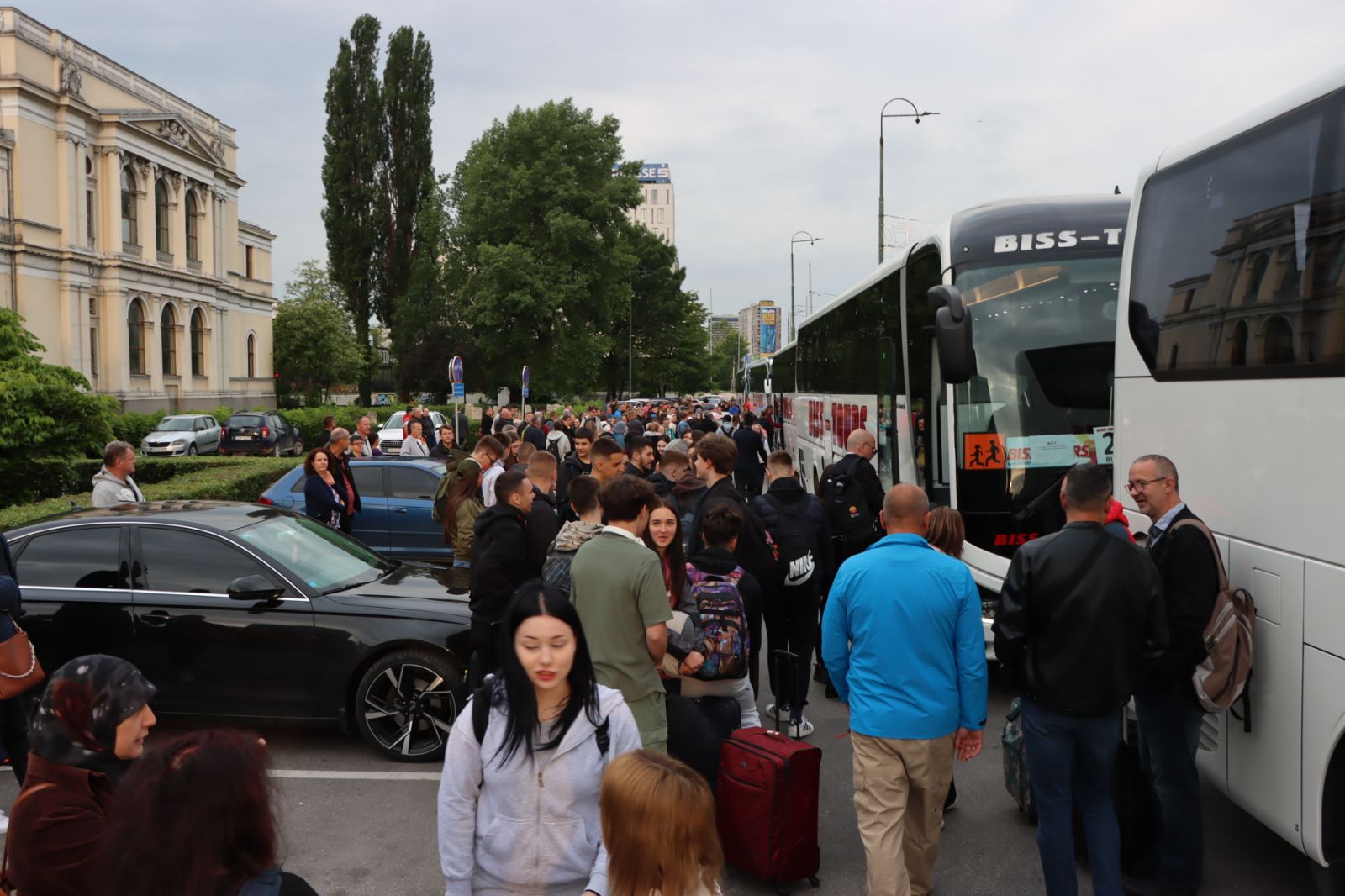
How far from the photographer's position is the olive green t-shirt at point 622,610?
4223mm

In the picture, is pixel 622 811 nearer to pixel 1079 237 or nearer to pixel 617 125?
pixel 1079 237

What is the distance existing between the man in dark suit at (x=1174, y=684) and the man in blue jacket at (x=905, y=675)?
82 cm

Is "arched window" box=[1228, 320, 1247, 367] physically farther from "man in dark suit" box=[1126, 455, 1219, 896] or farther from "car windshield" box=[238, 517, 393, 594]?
"car windshield" box=[238, 517, 393, 594]

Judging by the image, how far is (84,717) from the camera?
2.68 m

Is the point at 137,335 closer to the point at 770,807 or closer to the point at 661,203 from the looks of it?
the point at 770,807

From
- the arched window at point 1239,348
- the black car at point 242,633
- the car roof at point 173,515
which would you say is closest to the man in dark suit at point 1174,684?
the arched window at point 1239,348

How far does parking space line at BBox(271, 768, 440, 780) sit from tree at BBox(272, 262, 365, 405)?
58.3 m

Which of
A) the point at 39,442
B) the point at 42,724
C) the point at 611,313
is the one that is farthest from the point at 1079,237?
the point at 611,313

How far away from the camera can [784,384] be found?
97.7 ft

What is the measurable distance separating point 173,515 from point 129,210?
5249 centimetres

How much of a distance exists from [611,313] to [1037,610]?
151 ft

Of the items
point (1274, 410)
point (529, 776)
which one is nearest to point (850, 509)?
point (1274, 410)

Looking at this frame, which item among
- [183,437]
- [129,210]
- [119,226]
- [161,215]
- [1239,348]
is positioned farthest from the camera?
[161,215]

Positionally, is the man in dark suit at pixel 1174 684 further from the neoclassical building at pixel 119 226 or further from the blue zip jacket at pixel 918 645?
the neoclassical building at pixel 119 226
